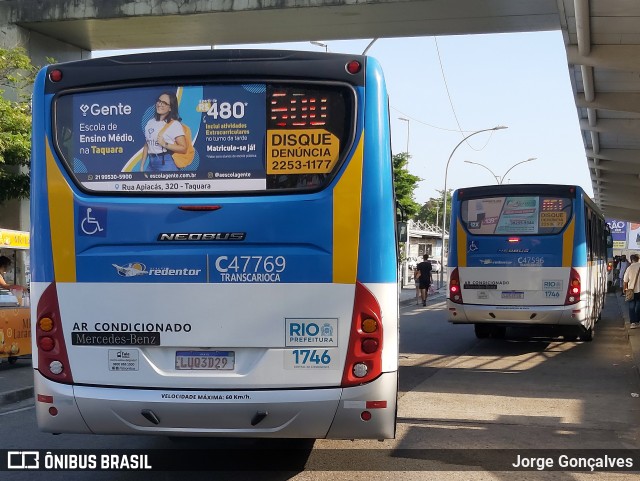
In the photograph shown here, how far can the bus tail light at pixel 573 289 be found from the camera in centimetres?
1416

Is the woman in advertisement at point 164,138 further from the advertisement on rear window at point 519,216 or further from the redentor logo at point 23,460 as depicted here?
the advertisement on rear window at point 519,216

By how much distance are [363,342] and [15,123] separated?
1247 centimetres

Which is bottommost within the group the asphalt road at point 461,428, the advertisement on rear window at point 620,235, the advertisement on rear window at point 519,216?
the asphalt road at point 461,428

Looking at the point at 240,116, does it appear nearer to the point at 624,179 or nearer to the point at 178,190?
the point at 178,190

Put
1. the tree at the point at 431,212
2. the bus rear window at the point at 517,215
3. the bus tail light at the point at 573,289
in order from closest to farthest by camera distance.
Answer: the bus tail light at the point at 573,289 → the bus rear window at the point at 517,215 → the tree at the point at 431,212

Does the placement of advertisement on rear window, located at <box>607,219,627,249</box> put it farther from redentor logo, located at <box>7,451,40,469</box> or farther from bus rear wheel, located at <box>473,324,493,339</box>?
redentor logo, located at <box>7,451,40,469</box>

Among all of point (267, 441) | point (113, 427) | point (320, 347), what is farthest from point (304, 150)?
point (267, 441)

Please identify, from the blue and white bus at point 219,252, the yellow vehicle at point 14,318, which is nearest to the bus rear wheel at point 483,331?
the yellow vehicle at point 14,318

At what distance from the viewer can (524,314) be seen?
14.4 metres

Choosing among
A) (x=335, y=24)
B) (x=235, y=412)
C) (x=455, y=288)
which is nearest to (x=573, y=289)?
(x=455, y=288)

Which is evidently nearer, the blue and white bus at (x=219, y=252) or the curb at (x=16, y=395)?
the blue and white bus at (x=219, y=252)

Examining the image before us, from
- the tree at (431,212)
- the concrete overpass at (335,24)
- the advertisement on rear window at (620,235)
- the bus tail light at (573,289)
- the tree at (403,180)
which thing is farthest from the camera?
the tree at (431,212)

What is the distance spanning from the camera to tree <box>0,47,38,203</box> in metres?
15.6

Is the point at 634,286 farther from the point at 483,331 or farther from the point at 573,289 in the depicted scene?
the point at 573,289
